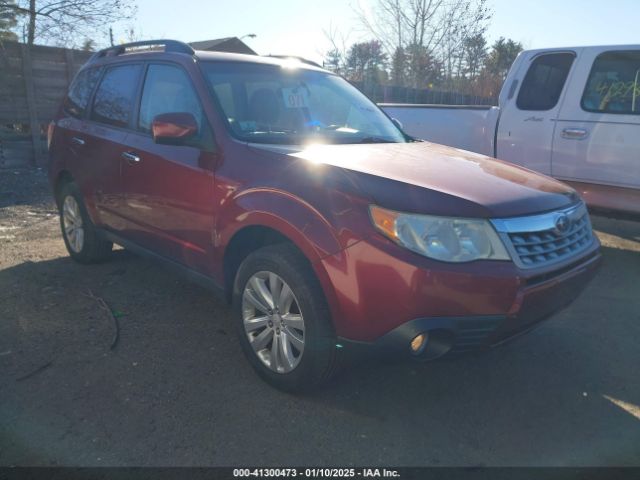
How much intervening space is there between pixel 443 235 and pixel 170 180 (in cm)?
196

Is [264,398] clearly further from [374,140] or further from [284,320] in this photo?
[374,140]

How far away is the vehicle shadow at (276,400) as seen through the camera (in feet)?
8.02

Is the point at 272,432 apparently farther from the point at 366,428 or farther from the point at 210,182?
the point at 210,182

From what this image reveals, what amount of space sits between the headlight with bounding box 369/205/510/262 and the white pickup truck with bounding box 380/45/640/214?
3.70 metres

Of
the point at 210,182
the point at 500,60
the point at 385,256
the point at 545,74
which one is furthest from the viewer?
the point at 500,60

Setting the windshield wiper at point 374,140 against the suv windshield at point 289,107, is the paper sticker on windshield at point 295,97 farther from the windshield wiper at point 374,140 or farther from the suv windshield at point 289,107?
the windshield wiper at point 374,140

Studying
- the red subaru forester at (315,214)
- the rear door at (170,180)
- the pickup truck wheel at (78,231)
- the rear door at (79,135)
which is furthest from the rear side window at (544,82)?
the pickup truck wheel at (78,231)

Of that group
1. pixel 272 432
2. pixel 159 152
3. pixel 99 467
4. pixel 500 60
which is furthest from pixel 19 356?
pixel 500 60

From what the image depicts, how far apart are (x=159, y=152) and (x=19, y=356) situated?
5.21ft

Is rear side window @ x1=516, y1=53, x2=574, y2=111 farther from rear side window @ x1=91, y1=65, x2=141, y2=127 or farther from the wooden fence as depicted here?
the wooden fence

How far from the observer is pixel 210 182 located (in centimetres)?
315

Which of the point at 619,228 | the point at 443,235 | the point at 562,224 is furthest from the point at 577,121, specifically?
the point at 443,235

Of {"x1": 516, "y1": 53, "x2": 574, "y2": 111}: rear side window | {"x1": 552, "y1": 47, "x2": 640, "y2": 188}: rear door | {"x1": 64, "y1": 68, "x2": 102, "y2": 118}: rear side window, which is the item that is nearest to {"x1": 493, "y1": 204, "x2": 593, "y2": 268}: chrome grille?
{"x1": 552, "y1": 47, "x2": 640, "y2": 188}: rear door

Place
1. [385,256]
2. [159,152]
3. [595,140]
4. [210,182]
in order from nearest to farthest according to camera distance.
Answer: [385,256]
[210,182]
[159,152]
[595,140]
